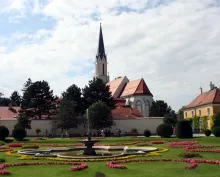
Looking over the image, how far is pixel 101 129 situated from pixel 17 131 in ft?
59.3

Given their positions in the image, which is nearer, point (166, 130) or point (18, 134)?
point (18, 134)

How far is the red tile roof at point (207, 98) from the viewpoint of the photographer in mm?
56719

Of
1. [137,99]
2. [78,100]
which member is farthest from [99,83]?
[137,99]

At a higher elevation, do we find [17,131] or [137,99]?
[137,99]

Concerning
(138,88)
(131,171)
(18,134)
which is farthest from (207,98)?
(131,171)

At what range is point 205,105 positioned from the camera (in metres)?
58.6

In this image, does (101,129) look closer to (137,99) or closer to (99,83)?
(99,83)

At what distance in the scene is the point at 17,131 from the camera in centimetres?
3950

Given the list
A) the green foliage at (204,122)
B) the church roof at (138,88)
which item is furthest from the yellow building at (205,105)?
the church roof at (138,88)

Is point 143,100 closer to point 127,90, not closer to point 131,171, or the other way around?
point 127,90

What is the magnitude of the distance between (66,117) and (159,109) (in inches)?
1559

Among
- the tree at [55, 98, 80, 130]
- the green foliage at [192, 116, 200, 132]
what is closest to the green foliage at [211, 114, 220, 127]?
the green foliage at [192, 116, 200, 132]

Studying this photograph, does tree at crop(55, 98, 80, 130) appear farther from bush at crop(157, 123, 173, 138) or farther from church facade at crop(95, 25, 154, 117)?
church facade at crop(95, 25, 154, 117)

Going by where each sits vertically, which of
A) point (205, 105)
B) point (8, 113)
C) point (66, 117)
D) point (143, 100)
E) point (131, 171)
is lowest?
point (131, 171)
